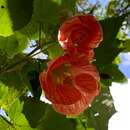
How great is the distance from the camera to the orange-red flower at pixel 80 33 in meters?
0.55

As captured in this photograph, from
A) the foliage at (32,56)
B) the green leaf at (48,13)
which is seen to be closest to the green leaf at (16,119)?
the foliage at (32,56)

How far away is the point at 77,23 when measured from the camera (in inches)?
22.2

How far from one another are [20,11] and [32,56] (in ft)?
0.21

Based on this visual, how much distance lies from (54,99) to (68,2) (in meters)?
0.15

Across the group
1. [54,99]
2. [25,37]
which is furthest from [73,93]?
[25,37]

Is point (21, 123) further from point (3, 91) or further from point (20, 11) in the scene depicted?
point (20, 11)

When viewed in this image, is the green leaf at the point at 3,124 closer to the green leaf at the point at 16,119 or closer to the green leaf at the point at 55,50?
the green leaf at the point at 16,119

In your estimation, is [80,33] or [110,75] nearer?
[80,33]

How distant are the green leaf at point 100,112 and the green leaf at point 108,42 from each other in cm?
6

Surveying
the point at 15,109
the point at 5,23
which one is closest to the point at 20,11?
the point at 5,23

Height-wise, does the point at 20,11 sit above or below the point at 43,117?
above

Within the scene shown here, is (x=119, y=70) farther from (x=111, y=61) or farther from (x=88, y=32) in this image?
(x=88, y=32)

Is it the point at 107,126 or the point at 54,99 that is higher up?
the point at 54,99

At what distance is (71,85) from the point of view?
1.85 ft
